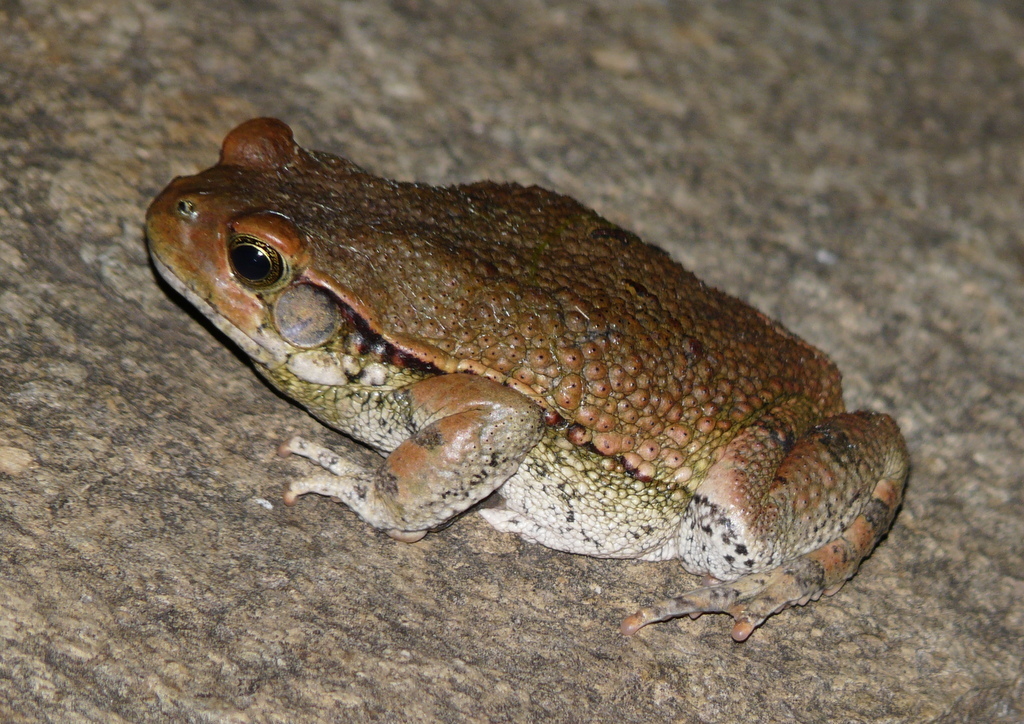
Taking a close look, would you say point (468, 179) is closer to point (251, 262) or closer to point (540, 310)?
point (540, 310)

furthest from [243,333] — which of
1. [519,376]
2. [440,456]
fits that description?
[519,376]

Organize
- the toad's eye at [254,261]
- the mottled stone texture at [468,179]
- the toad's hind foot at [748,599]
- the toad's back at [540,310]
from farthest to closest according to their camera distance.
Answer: the toad's hind foot at [748,599] → the toad's back at [540,310] → the toad's eye at [254,261] → the mottled stone texture at [468,179]

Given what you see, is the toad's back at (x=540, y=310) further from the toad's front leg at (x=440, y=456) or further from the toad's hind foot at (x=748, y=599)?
the toad's hind foot at (x=748, y=599)

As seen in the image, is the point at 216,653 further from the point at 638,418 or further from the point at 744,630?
the point at 744,630

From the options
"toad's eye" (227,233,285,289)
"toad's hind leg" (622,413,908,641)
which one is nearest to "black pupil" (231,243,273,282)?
"toad's eye" (227,233,285,289)

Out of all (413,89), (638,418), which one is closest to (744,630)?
(638,418)

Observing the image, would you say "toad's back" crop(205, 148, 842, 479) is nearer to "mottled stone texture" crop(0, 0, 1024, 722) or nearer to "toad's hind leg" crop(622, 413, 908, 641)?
"toad's hind leg" crop(622, 413, 908, 641)

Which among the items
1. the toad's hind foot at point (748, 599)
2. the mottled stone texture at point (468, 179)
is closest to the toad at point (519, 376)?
the toad's hind foot at point (748, 599)

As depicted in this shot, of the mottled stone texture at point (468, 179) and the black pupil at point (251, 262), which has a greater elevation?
the black pupil at point (251, 262)
